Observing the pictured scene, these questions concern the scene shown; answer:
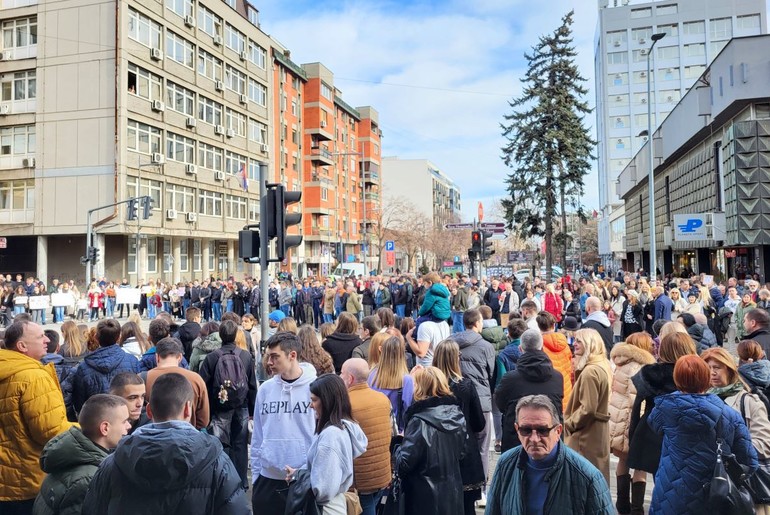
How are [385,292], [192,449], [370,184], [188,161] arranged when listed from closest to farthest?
[192,449] < [385,292] < [188,161] < [370,184]

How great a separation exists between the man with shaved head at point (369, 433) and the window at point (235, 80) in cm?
4611

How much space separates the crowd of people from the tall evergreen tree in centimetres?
2969

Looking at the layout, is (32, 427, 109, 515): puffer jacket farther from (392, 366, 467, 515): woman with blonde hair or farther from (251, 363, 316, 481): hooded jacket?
(392, 366, 467, 515): woman with blonde hair

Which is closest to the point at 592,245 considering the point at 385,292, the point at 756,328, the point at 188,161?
the point at 188,161

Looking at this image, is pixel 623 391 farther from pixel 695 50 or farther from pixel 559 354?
pixel 695 50

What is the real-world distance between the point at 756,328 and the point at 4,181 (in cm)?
4201

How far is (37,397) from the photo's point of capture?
149 inches

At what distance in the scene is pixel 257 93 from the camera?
5088 cm

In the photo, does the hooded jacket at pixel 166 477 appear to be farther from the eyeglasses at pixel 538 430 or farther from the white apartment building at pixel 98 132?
the white apartment building at pixel 98 132

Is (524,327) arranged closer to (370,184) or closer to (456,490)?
(456,490)

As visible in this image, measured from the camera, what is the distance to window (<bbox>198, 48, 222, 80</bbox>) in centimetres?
4278

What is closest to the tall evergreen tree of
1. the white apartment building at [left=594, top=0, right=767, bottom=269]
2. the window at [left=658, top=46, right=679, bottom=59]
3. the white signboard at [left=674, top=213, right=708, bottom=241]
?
the white signboard at [left=674, top=213, right=708, bottom=241]

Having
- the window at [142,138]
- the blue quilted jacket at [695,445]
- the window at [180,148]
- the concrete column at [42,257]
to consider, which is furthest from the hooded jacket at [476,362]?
the concrete column at [42,257]

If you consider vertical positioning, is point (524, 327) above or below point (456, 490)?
above
